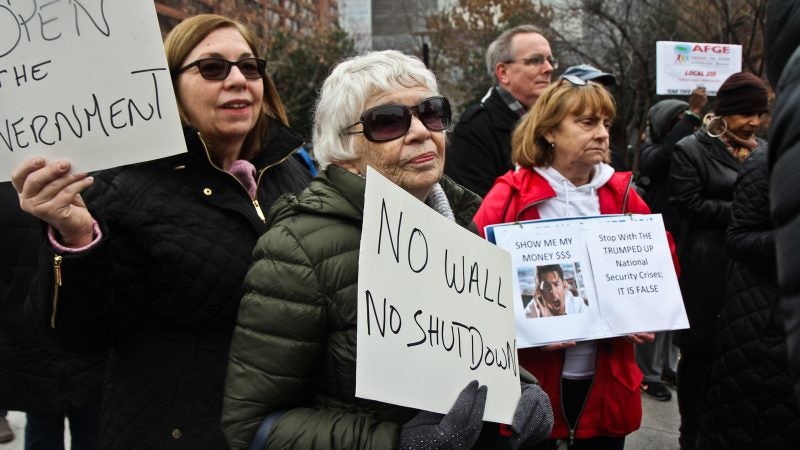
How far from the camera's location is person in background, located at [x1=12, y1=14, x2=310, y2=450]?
1.70 meters

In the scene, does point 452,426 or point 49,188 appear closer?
point 452,426

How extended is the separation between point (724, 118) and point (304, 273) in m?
3.14

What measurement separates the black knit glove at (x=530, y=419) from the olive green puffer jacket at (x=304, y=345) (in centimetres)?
26

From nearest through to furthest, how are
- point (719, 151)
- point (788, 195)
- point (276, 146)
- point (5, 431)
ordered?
point (788, 195) < point (276, 146) < point (719, 151) < point (5, 431)

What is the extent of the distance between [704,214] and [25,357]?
141 inches

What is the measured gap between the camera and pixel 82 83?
4.95 ft

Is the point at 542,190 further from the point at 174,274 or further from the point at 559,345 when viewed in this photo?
the point at 174,274

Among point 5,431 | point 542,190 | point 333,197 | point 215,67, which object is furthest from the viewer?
point 5,431

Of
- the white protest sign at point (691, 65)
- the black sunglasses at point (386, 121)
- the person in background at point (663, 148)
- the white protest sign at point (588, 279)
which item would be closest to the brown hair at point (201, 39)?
the black sunglasses at point (386, 121)

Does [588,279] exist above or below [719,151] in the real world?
below

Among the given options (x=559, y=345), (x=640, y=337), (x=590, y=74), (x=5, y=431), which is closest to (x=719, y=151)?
(x=590, y=74)

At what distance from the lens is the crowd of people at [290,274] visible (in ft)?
4.75

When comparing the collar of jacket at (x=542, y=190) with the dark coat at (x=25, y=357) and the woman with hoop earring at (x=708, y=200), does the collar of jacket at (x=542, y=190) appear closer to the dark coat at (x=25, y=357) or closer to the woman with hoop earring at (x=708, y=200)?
the woman with hoop earring at (x=708, y=200)

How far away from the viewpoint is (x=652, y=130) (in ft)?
18.2
